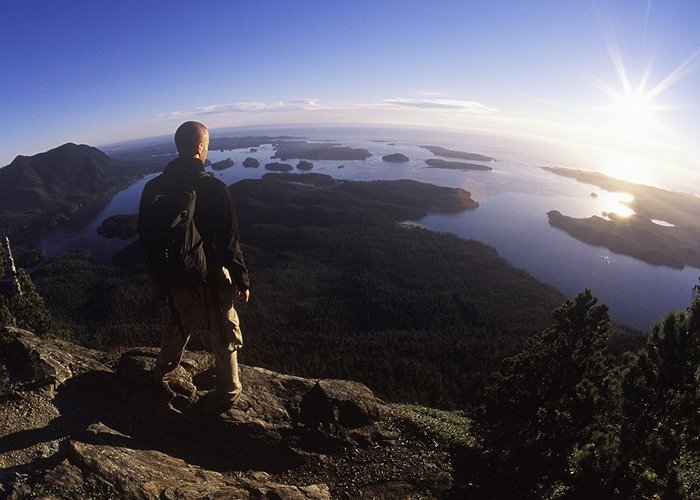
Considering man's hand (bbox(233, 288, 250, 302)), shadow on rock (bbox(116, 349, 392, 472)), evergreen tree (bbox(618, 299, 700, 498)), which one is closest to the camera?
man's hand (bbox(233, 288, 250, 302))

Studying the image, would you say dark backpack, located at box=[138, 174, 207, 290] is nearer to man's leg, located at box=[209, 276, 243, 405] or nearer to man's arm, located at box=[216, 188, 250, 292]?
man's arm, located at box=[216, 188, 250, 292]

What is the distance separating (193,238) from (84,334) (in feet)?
438

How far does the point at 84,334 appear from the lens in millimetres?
114375

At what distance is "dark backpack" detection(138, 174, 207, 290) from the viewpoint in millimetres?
6203

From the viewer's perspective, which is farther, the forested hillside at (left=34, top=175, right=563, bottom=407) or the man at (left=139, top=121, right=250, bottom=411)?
the forested hillside at (left=34, top=175, right=563, bottom=407)

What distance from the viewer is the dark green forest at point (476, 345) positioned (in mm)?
12227

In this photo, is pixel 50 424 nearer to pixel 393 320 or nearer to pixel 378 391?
pixel 378 391

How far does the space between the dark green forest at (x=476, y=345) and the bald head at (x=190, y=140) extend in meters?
10.0

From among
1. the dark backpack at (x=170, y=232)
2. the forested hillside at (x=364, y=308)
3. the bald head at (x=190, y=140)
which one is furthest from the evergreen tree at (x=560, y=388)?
the forested hillside at (x=364, y=308)

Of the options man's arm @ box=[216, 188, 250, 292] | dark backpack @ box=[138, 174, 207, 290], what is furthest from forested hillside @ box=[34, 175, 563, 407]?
dark backpack @ box=[138, 174, 207, 290]

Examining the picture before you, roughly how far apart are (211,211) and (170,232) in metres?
0.77

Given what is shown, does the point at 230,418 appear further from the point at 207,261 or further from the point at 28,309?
the point at 28,309

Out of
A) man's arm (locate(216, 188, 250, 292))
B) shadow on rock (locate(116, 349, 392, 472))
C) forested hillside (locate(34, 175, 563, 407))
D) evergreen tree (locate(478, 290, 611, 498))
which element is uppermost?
man's arm (locate(216, 188, 250, 292))

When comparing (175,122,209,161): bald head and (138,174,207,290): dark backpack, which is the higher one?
(175,122,209,161): bald head
